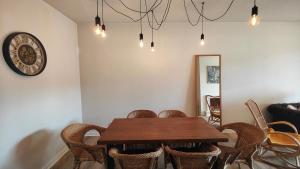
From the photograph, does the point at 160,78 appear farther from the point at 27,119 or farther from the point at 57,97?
the point at 27,119

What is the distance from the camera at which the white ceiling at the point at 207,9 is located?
116 inches

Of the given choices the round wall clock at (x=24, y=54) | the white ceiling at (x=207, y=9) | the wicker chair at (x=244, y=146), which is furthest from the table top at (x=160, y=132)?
the white ceiling at (x=207, y=9)

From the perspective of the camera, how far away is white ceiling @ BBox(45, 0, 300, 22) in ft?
9.68

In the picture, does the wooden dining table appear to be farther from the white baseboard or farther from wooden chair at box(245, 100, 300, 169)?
the white baseboard

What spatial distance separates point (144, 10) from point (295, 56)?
11.4 feet

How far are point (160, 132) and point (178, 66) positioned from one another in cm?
218

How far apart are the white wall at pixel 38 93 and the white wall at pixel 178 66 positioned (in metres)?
0.46

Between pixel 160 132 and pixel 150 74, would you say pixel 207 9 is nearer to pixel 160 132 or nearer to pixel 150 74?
pixel 150 74

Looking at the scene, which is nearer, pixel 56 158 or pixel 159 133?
pixel 159 133

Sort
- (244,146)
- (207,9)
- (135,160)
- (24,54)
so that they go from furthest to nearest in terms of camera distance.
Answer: (207,9) < (24,54) < (244,146) < (135,160)

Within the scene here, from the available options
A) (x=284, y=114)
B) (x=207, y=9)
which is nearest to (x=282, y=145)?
(x=284, y=114)

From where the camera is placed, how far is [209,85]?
399 centimetres

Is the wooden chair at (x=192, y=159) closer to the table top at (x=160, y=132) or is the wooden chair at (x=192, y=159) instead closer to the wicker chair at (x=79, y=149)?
the table top at (x=160, y=132)

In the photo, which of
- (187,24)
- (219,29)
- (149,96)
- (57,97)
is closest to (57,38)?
(57,97)
